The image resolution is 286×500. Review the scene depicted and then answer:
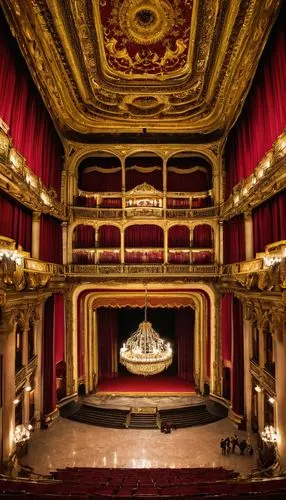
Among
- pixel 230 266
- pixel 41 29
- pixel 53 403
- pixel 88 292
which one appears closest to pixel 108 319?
pixel 88 292

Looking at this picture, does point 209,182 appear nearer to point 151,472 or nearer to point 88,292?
point 88,292

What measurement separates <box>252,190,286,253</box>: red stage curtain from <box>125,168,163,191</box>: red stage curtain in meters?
A: 6.52

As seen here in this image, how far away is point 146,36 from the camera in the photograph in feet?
38.0

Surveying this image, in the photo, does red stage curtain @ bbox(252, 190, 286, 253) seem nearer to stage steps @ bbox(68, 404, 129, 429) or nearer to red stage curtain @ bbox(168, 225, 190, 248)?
red stage curtain @ bbox(168, 225, 190, 248)

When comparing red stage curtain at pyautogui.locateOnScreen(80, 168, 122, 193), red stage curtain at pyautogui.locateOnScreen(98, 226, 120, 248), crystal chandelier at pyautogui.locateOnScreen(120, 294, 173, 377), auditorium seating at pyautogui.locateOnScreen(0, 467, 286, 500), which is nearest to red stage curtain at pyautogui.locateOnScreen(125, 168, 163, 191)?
red stage curtain at pyautogui.locateOnScreen(80, 168, 122, 193)

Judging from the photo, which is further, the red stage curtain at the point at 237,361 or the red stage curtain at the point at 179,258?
the red stage curtain at the point at 179,258

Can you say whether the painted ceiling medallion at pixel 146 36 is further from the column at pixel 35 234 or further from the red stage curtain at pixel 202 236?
the red stage curtain at pixel 202 236

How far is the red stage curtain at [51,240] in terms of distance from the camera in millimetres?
14055

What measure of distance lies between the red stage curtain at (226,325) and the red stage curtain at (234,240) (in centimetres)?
165

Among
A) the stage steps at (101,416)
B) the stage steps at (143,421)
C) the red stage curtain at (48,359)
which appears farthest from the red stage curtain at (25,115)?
the stage steps at (143,421)

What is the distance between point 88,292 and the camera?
17641mm

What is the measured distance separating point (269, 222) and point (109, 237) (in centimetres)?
830

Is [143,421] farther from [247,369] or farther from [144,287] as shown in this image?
[144,287]

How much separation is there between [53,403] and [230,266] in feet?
28.0
